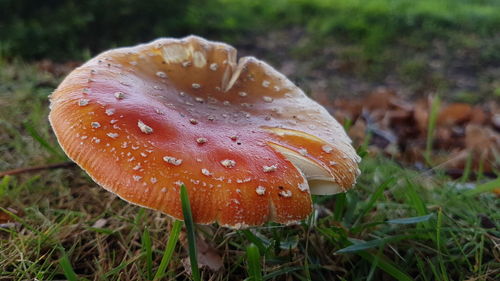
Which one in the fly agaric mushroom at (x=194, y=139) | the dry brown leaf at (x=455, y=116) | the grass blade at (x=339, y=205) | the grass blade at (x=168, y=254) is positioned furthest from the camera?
the dry brown leaf at (x=455, y=116)

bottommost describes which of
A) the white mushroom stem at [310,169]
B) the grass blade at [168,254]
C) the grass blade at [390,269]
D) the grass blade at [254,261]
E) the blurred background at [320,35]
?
the blurred background at [320,35]

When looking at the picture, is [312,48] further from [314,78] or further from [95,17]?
[95,17]

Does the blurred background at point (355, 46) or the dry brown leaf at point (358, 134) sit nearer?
the dry brown leaf at point (358, 134)

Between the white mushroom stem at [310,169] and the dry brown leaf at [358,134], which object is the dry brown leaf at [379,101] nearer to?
the dry brown leaf at [358,134]

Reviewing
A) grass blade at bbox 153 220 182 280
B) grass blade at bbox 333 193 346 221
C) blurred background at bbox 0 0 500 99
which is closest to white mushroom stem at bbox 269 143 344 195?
grass blade at bbox 333 193 346 221

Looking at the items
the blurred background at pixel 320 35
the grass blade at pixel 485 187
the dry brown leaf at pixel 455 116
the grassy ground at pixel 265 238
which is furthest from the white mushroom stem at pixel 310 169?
the blurred background at pixel 320 35

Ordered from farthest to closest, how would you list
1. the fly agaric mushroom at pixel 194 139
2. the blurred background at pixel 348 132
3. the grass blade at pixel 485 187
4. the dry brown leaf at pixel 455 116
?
the dry brown leaf at pixel 455 116, the grass blade at pixel 485 187, the blurred background at pixel 348 132, the fly agaric mushroom at pixel 194 139

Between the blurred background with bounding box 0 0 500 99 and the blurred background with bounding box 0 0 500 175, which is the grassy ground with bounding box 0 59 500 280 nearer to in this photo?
the blurred background with bounding box 0 0 500 175
